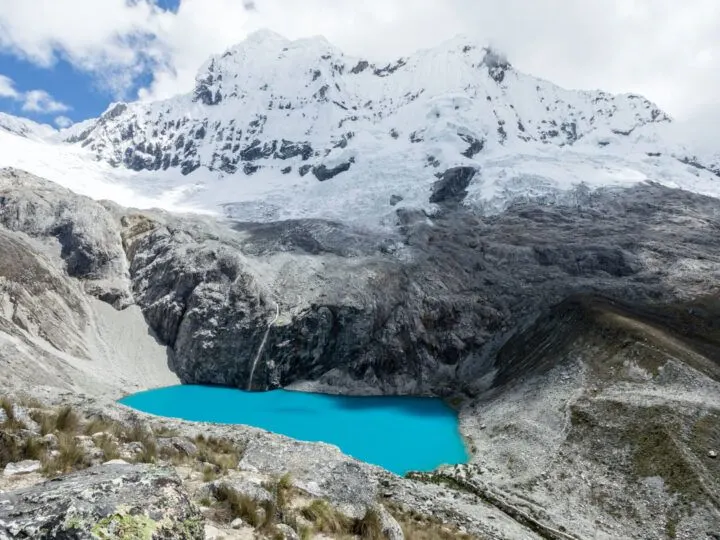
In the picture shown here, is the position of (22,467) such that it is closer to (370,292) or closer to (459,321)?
(370,292)

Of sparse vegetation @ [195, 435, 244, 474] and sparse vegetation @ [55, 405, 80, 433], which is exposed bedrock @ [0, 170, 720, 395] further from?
sparse vegetation @ [55, 405, 80, 433]

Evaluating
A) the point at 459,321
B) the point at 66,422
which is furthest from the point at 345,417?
→ the point at 66,422

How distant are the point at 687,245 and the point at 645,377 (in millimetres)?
74883

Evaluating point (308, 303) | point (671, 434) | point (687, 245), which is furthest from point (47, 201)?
point (687, 245)

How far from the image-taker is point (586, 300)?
2955 inches

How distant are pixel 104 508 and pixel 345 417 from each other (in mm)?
65016

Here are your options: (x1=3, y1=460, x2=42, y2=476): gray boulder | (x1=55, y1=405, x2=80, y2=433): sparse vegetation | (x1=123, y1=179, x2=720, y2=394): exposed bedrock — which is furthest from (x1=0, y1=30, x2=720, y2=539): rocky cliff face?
(x1=3, y1=460, x2=42, y2=476): gray boulder

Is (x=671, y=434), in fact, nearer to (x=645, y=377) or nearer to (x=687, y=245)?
(x=645, y=377)

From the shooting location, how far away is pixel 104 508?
5.83m

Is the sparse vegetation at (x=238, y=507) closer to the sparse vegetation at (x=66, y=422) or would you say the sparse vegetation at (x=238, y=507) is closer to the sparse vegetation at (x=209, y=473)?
the sparse vegetation at (x=209, y=473)

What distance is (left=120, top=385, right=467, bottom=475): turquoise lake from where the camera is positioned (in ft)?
174

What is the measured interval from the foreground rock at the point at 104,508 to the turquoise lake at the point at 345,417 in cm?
4321

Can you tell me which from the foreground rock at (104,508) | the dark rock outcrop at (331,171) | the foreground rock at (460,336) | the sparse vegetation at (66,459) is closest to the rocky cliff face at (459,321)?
the foreground rock at (460,336)

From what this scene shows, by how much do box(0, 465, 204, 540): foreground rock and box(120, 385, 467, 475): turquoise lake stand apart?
43.2 metres
